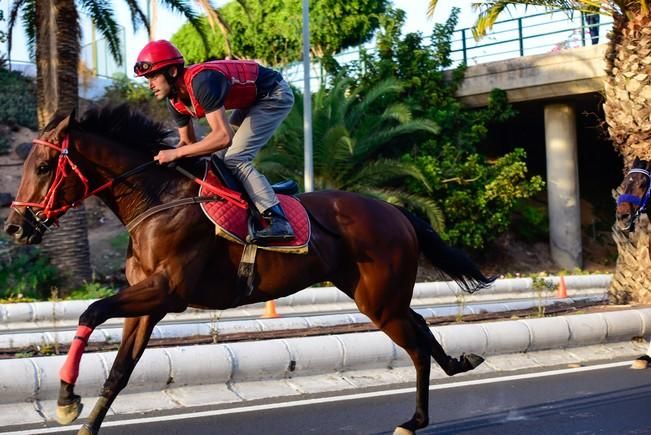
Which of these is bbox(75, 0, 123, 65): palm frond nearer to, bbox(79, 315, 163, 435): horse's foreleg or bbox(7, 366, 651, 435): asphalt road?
bbox(7, 366, 651, 435): asphalt road

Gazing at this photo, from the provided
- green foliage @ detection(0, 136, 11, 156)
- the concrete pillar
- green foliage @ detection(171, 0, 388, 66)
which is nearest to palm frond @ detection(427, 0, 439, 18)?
the concrete pillar

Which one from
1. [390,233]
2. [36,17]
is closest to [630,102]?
[390,233]

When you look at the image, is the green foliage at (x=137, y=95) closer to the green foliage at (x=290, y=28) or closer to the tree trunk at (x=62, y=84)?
the green foliage at (x=290, y=28)

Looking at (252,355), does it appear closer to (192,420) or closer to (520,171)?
(192,420)

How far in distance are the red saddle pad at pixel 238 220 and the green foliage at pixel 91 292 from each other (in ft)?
39.7

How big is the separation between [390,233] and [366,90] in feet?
75.3

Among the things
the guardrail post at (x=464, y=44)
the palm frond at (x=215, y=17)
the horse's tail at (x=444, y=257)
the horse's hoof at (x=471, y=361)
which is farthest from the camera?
the guardrail post at (x=464, y=44)

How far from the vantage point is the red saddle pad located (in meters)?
6.59

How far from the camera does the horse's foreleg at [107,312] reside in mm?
5852

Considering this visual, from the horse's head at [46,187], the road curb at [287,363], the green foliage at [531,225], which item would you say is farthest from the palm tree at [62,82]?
the green foliage at [531,225]

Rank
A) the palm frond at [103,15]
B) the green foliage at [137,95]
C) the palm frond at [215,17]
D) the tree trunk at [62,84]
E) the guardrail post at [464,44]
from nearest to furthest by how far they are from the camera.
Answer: the tree trunk at [62,84] → the palm frond at [215,17] → the palm frond at [103,15] → the guardrail post at [464,44] → the green foliage at [137,95]

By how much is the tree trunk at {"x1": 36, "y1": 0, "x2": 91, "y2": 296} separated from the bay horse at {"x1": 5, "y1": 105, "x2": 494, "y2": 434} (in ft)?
45.5

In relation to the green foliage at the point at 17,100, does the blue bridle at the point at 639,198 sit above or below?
below

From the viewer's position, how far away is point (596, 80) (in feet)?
90.1
